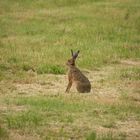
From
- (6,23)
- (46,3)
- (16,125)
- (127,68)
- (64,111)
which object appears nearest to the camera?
(16,125)

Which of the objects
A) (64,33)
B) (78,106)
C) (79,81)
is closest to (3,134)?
(78,106)

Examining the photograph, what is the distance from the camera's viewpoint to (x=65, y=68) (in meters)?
17.2

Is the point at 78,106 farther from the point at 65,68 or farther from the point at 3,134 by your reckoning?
the point at 65,68

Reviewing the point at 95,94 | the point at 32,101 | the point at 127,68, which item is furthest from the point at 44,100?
the point at 127,68

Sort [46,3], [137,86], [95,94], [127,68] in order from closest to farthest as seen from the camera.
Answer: [95,94], [137,86], [127,68], [46,3]

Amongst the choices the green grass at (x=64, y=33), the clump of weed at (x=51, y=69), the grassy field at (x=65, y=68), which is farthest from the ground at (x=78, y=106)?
the green grass at (x=64, y=33)

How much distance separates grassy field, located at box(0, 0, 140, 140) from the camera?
37.7ft

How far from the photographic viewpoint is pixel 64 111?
40.5 ft

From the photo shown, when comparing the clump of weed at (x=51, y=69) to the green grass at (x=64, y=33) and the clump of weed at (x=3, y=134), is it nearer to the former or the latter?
the green grass at (x=64, y=33)

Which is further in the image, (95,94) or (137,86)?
(137,86)

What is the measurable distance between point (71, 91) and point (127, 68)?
3.47 m

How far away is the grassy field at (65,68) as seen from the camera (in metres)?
11.5

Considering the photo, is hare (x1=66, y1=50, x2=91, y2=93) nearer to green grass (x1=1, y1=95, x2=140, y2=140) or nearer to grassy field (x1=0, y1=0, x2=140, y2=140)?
grassy field (x1=0, y1=0, x2=140, y2=140)

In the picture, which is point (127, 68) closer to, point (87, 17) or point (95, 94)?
point (95, 94)
